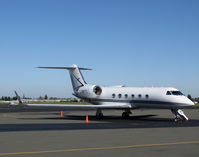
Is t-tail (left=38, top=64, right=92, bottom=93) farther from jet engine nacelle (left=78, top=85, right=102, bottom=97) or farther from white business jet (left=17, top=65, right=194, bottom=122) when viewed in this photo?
jet engine nacelle (left=78, top=85, right=102, bottom=97)

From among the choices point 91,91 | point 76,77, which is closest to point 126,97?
point 91,91

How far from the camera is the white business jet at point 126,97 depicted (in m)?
30.5

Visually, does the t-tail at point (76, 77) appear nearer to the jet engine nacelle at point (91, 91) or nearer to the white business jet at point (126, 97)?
the white business jet at point (126, 97)

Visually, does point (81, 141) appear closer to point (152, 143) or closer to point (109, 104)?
point (152, 143)

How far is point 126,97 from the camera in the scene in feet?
111

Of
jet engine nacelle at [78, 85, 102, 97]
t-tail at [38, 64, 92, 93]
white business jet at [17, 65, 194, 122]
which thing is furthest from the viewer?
t-tail at [38, 64, 92, 93]

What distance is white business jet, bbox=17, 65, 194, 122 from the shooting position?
30.5 m

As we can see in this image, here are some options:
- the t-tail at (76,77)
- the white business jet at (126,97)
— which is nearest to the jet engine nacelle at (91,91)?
the white business jet at (126,97)

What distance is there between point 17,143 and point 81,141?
230 cm

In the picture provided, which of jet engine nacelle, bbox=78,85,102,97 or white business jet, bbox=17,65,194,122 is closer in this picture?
white business jet, bbox=17,65,194,122

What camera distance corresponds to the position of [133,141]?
14211 millimetres

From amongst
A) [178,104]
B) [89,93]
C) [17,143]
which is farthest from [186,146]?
[89,93]

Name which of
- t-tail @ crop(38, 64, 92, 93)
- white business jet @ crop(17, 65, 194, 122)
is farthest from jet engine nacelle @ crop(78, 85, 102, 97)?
t-tail @ crop(38, 64, 92, 93)

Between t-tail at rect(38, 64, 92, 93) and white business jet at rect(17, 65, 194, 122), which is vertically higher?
t-tail at rect(38, 64, 92, 93)
